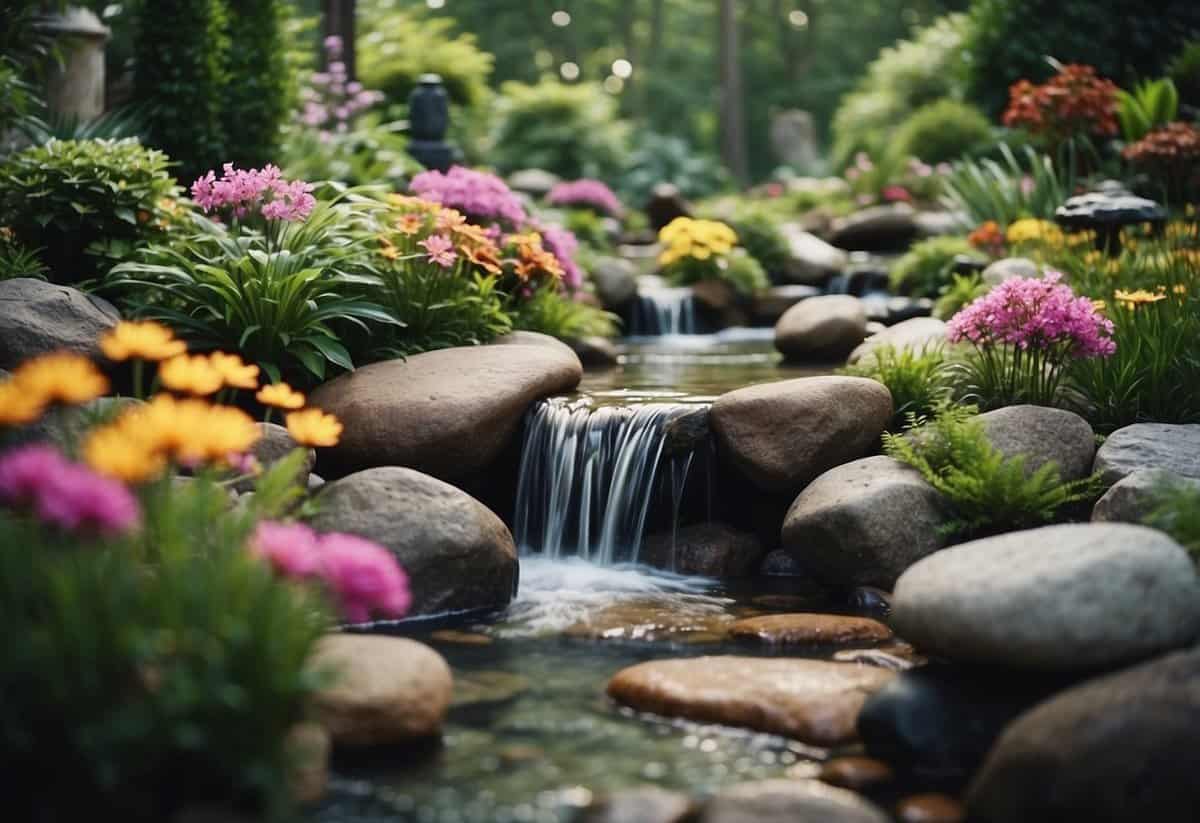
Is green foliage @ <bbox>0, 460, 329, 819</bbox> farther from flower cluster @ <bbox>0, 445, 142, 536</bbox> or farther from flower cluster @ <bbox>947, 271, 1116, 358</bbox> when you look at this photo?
flower cluster @ <bbox>947, 271, 1116, 358</bbox>

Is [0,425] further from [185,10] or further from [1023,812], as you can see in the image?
[185,10]

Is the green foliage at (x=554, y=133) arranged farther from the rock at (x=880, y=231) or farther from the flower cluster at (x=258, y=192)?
the flower cluster at (x=258, y=192)

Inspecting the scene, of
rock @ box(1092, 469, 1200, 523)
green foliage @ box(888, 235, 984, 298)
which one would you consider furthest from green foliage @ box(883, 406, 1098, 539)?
green foliage @ box(888, 235, 984, 298)

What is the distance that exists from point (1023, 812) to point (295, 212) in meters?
5.03

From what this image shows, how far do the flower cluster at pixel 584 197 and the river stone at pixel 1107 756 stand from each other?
13.8 metres

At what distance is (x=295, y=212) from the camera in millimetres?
7156

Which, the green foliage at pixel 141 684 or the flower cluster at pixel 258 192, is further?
the flower cluster at pixel 258 192

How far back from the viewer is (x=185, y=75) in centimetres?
1128

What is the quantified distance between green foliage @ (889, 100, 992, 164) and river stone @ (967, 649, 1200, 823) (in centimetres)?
1511

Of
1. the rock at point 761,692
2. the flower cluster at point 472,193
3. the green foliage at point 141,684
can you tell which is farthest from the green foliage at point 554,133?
the green foliage at point 141,684

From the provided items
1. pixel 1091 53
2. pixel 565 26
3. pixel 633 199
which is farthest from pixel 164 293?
pixel 565 26

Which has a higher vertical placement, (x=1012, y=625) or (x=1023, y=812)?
(x=1012, y=625)

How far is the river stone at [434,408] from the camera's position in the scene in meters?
Answer: 6.91

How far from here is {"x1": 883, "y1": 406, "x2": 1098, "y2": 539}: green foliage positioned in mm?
6137
